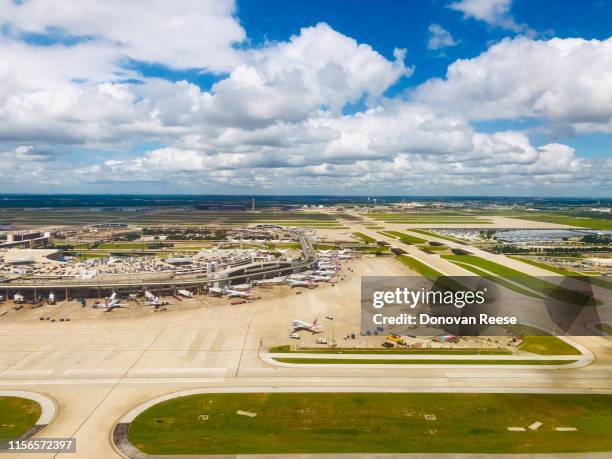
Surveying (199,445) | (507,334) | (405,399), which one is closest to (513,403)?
(405,399)

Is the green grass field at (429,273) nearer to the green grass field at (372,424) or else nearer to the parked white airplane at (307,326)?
the parked white airplane at (307,326)

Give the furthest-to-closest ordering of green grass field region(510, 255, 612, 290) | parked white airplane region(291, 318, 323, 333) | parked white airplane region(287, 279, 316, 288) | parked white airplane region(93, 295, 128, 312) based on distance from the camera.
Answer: parked white airplane region(287, 279, 316, 288) → green grass field region(510, 255, 612, 290) → parked white airplane region(93, 295, 128, 312) → parked white airplane region(291, 318, 323, 333)

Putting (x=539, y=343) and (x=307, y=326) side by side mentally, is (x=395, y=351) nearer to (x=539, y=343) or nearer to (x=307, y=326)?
(x=307, y=326)

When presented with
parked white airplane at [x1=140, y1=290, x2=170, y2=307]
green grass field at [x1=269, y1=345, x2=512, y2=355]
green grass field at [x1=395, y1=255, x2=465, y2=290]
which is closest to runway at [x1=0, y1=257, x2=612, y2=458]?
green grass field at [x1=269, y1=345, x2=512, y2=355]

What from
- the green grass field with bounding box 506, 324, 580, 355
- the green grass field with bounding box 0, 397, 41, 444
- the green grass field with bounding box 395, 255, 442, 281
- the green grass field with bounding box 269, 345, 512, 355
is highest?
the green grass field with bounding box 395, 255, 442, 281

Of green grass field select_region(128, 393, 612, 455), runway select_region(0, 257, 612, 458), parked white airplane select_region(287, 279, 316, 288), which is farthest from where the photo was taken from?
parked white airplane select_region(287, 279, 316, 288)

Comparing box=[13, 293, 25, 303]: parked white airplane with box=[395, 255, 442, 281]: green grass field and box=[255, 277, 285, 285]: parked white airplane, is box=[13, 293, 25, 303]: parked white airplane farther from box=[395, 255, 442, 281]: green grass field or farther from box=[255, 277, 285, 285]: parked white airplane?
box=[395, 255, 442, 281]: green grass field
